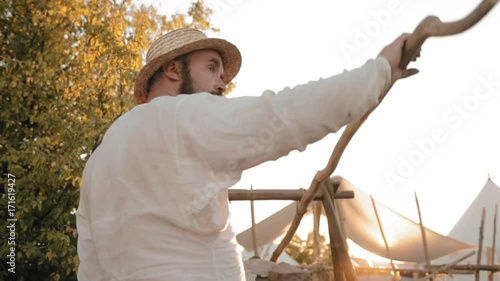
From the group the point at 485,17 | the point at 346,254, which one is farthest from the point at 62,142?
the point at 485,17

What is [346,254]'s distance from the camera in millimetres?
4254

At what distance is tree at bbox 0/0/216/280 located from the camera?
707 centimetres

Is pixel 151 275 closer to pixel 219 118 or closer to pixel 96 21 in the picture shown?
pixel 219 118

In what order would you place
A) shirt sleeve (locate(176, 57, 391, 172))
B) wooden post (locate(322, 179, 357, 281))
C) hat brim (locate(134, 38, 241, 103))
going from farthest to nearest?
1. wooden post (locate(322, 179, 357, 281))
2. hat brim (locate(134, 38, 241, 103))
3. shirt sleeve (locate(176, 57, 391, 172))

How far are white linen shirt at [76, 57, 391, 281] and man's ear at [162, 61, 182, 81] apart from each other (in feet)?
0.86

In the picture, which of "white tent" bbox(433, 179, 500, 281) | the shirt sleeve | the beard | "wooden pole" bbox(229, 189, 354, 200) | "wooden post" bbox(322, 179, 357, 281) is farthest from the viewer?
"white tent" bbox(433, 179, 500, 281)

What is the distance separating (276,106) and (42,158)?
5.82 meters

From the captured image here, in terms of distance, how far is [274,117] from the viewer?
4.25 feet

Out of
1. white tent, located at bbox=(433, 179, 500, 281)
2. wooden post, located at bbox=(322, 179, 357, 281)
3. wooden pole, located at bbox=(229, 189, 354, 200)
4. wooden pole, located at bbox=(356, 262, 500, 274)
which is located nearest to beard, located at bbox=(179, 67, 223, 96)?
wooden post, located at bbox=(322, 179, 357, 281)

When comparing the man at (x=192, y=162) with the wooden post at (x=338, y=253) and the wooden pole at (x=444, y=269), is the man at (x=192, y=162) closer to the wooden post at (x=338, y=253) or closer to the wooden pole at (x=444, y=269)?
the wooden post at (x=338, y=253)

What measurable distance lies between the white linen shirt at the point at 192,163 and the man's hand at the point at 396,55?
28mm

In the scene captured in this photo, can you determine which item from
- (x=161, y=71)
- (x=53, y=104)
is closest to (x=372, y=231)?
(x=53, y=104)

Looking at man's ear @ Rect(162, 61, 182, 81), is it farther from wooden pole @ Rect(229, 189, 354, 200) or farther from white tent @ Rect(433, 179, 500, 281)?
white tent @ Rect(433, 179, 500, 281)

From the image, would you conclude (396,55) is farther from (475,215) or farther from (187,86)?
(475,215)
